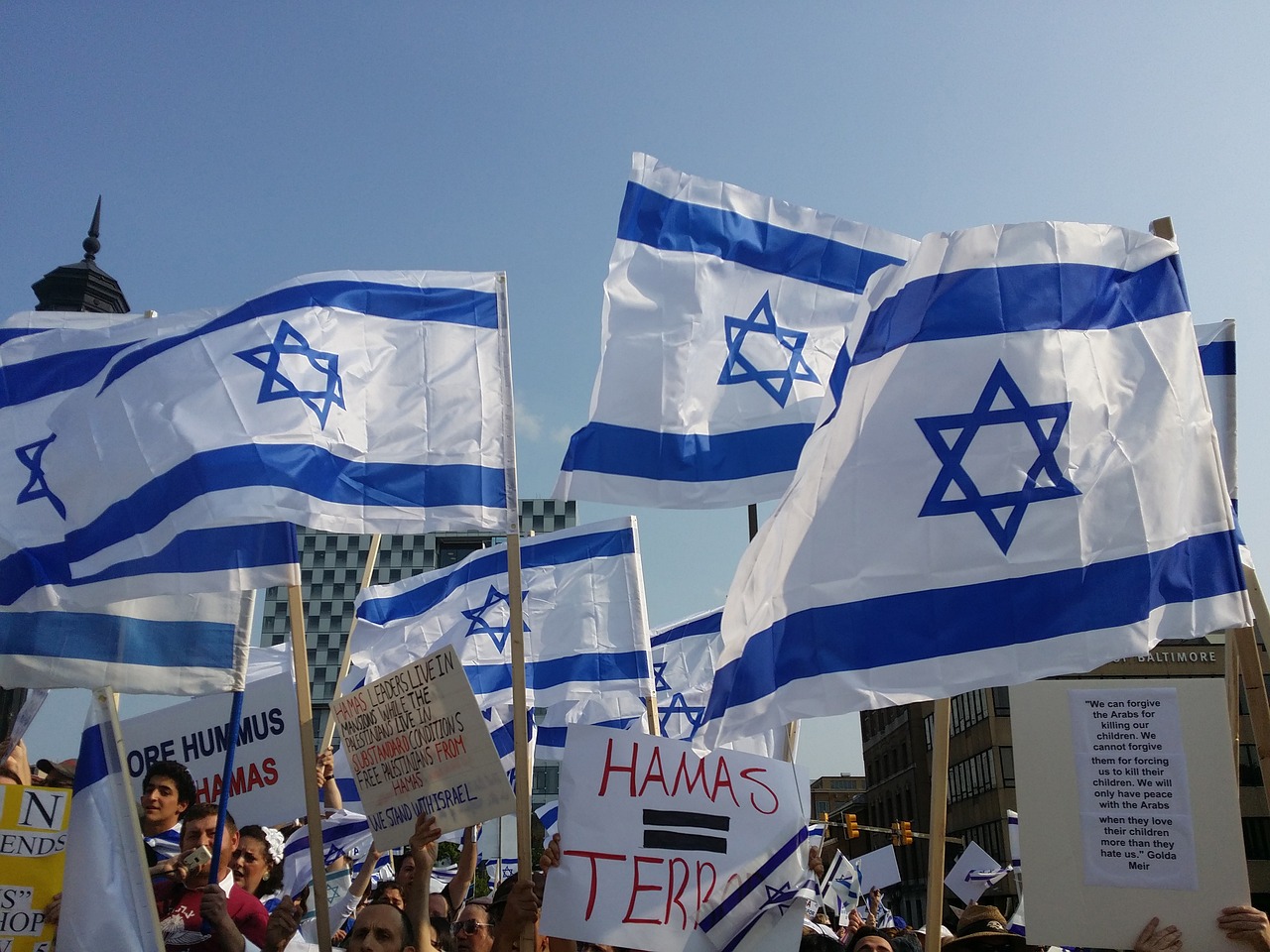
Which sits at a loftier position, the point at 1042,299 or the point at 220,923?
the point at 1042,299

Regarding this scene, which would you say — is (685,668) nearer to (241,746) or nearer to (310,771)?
(241,746)

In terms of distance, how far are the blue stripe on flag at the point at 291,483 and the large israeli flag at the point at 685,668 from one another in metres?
7.18

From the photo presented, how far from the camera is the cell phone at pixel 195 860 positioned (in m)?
5.89

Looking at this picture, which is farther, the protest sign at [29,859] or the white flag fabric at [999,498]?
the protest sign at [29,859]

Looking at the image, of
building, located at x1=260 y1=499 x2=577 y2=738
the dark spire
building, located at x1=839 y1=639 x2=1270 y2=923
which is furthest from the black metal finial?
building, located at x1=260 y1=499 x2=577 y2=738

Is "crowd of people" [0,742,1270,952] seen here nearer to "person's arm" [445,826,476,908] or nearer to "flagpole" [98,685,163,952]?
"person's arm" [445,826,476,908]

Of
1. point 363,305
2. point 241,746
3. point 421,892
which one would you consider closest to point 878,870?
point 241,746

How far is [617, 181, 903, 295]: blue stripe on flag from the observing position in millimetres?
8703

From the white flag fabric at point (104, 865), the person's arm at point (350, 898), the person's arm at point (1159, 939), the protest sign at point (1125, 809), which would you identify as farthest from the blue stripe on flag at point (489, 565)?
the person's arm at point (1159, 939)

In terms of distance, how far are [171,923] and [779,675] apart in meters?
3.15

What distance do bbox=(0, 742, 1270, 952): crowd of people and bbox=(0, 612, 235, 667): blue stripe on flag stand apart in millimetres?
669

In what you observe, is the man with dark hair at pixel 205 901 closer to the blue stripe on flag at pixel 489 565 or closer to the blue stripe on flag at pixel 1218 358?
the blue stripe on flag at pixel 1218 358

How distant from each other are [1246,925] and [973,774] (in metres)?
73.3

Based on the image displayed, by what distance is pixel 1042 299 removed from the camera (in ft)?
17.1
